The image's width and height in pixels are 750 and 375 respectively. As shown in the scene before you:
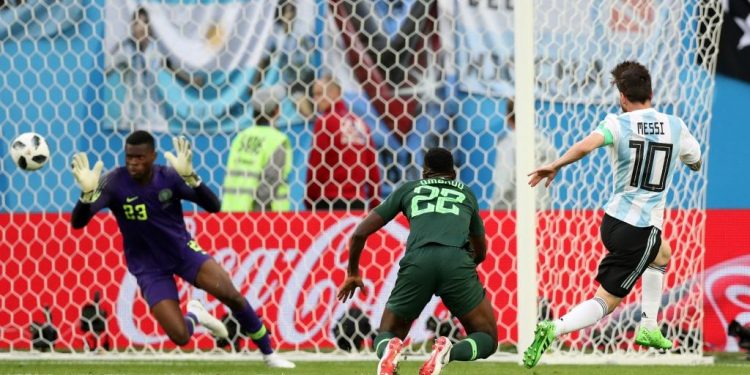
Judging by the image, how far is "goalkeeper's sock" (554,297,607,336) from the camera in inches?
293

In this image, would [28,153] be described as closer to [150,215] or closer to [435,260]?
[150,215]

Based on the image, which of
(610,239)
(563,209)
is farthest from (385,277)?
Answer: (610,239)

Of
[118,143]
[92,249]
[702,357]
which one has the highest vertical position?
[118,143]

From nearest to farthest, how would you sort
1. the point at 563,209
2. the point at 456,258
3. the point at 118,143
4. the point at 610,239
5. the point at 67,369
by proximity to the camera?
the point at 456,258 < the point at 610,239 < the point at 67,369 < the point at 563,209 < the point at 118,143

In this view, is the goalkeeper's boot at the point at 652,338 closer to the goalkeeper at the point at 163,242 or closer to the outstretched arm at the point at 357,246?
the outstretched arm at the point at 357,246

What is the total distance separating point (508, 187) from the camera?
1068 cm

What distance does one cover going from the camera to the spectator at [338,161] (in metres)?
10.6

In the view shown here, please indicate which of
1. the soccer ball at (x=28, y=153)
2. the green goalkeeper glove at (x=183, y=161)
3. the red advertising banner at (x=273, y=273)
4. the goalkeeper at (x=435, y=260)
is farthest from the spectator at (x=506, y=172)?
the soccer ball at (x=28, y=153)

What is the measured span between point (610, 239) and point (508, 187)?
314 cm

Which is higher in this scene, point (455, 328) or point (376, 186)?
point (376, 186)

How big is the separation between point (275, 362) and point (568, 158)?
315cm

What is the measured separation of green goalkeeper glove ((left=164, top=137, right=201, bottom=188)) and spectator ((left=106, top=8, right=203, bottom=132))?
84.7 inches

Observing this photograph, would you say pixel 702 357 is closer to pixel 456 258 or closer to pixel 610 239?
pixel 610 239

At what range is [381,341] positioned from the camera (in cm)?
692
